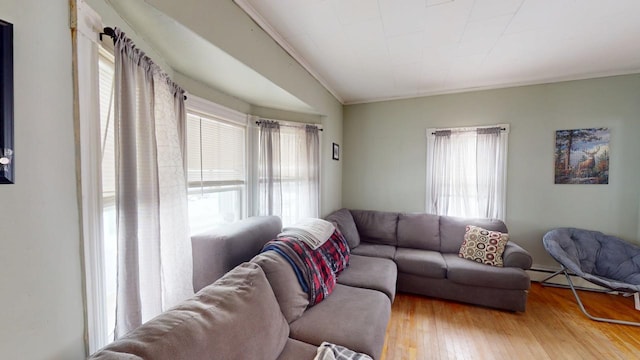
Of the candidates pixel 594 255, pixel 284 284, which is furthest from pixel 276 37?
pixel 594 255

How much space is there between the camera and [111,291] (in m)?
1.06

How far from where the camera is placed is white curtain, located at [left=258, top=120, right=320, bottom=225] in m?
2.54

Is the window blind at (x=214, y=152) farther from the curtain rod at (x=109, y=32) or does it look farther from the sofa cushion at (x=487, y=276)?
the sofa cushion at (x=487, y=276)

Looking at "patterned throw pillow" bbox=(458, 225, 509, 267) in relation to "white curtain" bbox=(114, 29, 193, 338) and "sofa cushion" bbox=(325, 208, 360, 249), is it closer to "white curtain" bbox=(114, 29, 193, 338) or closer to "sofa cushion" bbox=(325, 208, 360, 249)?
"sofa cushion" bbox=(325, 208, 360, 249)

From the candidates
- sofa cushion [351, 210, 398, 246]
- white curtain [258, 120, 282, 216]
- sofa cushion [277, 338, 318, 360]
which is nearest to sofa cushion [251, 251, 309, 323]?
sofa cushion [277, 338, 318, 360]

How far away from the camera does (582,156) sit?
272 cm

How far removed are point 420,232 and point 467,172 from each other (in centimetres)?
103

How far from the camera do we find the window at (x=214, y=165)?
1.86 meters

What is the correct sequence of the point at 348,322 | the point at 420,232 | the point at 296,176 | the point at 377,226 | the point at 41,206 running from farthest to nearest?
1. the point at 377,226
2. the point at 420,232
3. the point at 296,176
4. the point at 348,322
5. the point at 41,206

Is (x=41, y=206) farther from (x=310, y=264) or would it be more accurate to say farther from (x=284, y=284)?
(x=310, y=264)

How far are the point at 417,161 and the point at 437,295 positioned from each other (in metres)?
1.75

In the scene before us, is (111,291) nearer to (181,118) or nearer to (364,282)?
(181,118)

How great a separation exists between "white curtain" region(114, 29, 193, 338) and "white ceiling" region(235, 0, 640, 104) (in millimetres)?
804

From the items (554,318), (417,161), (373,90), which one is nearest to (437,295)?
(554,318)
